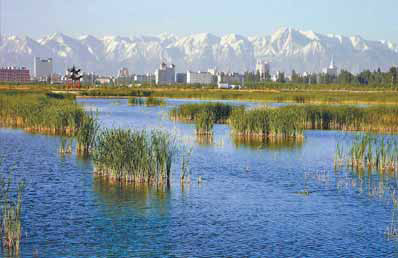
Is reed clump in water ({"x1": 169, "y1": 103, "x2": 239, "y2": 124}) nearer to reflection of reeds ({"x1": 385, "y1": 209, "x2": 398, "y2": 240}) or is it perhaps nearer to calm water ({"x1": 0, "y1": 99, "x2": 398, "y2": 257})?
calm water ({"x1": 0, "y1": 99, "x2": 398, "y2": 257})

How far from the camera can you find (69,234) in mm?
16047

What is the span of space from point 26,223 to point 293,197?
908 cm

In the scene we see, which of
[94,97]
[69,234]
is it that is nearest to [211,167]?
[69,234]

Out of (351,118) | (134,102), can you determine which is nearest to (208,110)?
(351,118)

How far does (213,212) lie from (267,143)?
17.3m

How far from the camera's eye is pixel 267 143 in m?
35.8

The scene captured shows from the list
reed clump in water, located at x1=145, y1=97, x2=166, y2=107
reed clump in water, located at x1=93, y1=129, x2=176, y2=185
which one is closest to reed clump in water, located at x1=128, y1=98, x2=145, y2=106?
reed clump in water, located at x1=145, y1=97, x2=166, y2=107

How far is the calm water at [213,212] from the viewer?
15.3m

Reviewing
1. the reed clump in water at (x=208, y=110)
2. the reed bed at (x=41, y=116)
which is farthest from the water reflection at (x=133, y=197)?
the reed clump in water at (x=208, y=110)

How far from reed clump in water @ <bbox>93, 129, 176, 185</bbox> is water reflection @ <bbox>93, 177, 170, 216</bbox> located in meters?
0.44

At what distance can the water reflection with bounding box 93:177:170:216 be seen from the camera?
62.8 feet

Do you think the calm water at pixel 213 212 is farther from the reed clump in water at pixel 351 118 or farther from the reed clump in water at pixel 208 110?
the reed clump in water at pixel 208 110

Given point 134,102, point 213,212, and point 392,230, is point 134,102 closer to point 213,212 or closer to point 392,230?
point 213,212

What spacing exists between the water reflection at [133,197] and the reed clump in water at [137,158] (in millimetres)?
438
